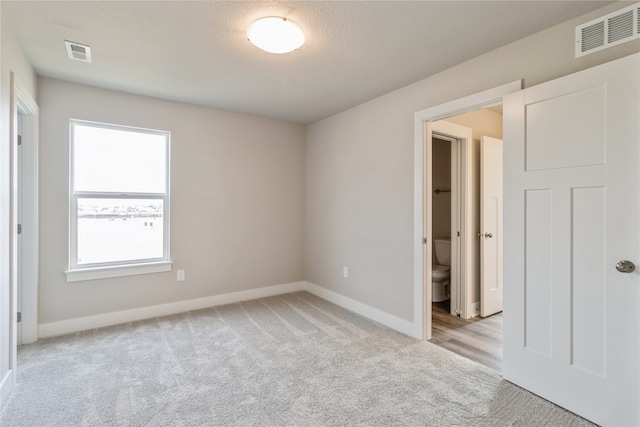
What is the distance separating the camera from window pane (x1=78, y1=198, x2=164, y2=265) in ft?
10.1

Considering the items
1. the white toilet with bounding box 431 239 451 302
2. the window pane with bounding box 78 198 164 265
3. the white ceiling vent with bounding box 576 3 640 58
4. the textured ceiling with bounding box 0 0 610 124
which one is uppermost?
the textured ceiling with bounding box 0 0 610 124

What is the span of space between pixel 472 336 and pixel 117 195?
386cm

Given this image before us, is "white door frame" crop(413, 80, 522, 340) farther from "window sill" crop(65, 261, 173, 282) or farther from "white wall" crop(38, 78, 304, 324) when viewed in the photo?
"window sill" crop(65, 261, 173, 282)

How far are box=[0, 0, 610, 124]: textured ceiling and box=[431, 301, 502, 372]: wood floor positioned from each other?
2.42 meters

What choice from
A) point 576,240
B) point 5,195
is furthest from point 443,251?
point 5,195

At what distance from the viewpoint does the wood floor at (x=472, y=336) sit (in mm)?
2533

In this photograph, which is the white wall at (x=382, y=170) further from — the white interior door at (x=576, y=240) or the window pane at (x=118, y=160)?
the window pane at (x=118, y=160)

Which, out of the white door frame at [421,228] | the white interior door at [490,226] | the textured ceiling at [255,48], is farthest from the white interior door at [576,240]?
the white interior door at [490,226]

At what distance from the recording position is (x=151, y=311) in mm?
3359

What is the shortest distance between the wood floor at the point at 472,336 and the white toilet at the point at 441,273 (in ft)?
1.13

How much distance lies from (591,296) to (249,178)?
11.4ft

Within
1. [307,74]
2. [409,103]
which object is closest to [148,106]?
[307,74]

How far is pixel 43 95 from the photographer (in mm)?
2824

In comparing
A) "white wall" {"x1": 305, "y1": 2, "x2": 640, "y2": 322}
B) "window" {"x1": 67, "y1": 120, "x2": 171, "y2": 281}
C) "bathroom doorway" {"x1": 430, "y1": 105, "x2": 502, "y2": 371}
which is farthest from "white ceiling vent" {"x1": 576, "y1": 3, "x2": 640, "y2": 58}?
"window" {"x1": 67, "y1": 120, "x2": 171, "y2": 281}
